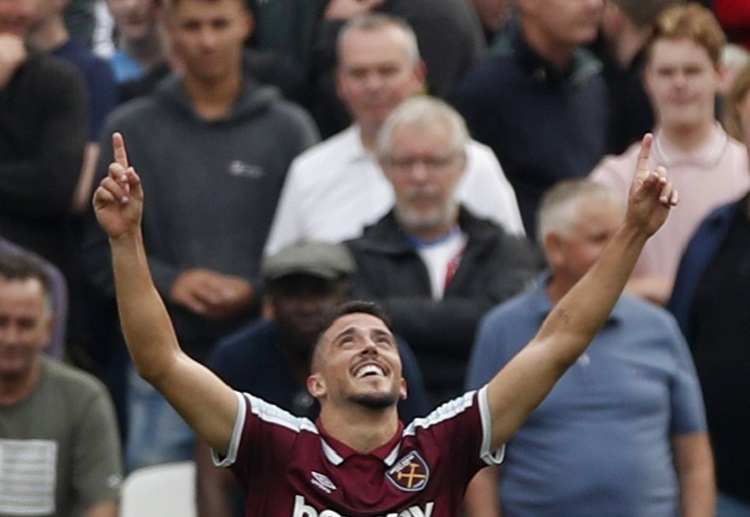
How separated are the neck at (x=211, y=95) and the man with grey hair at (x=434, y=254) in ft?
2.58

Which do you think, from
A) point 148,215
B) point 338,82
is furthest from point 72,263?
point 338,82

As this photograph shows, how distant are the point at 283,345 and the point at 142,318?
1.60 m

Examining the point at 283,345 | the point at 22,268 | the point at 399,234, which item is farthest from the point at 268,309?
the point at 22,268

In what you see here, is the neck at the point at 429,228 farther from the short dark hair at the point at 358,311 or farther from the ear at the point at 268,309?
the short dark hair at the point at 358,311

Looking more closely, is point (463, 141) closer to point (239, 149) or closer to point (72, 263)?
point (239, 149)

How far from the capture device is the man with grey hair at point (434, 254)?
24.6 ft

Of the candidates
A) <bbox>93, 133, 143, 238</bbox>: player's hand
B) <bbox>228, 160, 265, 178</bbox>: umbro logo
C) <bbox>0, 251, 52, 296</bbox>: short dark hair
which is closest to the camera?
<bbox>93, 133, 143, 238</bbox>: player's hand

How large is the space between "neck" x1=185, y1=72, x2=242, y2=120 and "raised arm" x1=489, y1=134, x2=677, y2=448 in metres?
2.61

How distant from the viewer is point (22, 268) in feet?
25.4

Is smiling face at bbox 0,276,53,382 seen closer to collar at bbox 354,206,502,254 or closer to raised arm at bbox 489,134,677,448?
collar at bbox 354,206,502,254

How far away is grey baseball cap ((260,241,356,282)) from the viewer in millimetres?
7289

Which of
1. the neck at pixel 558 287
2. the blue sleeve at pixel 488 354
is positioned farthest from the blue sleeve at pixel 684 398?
the blue sleeve at pixel 488 354

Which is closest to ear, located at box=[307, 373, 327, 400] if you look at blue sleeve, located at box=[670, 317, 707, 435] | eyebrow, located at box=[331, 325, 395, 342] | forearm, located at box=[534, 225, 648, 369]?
eyebrow, located at box=[331, 325, 395, 342]

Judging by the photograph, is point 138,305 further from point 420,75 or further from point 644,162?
point 420,75
